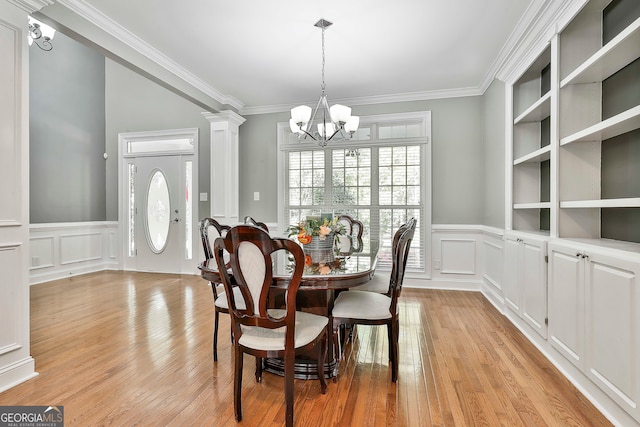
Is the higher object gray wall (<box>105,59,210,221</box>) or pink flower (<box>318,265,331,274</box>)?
gray wall (<box>105,59,210,221</box>)

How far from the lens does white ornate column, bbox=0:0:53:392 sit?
6.64 ft

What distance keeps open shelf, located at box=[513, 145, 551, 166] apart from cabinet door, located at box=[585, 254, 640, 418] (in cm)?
106

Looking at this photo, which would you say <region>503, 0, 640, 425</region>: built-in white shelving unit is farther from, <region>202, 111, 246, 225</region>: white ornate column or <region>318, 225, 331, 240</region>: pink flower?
<region>202, 111, 246, 225</region>: white ornate column

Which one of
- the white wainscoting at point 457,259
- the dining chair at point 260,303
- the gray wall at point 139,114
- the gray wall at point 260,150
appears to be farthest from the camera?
the gray wall at point 139,114

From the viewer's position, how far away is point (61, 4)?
2.48m

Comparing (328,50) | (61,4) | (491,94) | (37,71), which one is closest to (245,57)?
(328,50)

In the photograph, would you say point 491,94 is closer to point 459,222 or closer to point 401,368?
point 459,222

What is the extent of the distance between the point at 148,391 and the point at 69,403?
1.30 ft

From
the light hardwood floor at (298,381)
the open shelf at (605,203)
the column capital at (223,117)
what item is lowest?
the light hardwood floor at (298,381)

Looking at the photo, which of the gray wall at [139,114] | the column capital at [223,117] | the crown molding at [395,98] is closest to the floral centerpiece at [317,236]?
the crown molding at [395,98]

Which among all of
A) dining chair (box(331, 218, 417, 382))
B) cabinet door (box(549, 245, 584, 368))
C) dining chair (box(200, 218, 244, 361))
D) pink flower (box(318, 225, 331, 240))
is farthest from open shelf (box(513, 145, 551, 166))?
dining chair (box(200, 218, 244, 361))

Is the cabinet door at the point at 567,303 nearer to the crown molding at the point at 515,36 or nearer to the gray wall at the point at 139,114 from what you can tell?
the crown molding at the point at 515,36

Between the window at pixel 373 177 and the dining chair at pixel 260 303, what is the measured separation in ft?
10.3

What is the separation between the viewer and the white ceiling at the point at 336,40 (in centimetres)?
265
